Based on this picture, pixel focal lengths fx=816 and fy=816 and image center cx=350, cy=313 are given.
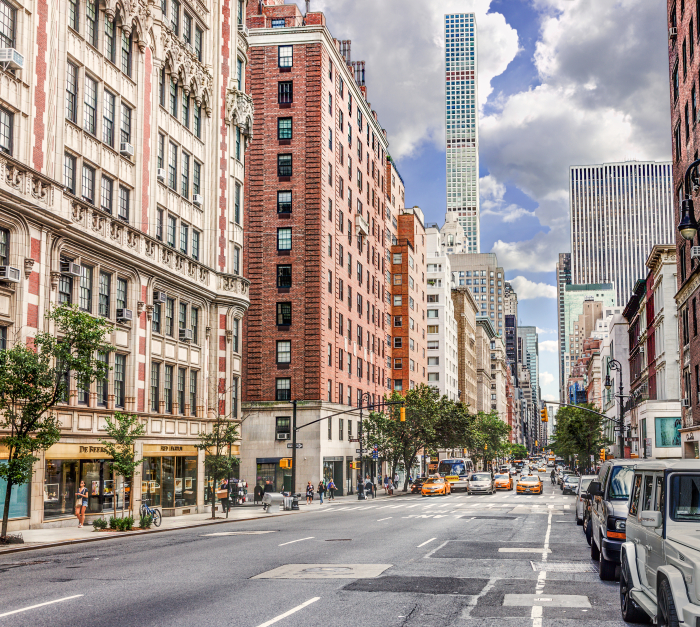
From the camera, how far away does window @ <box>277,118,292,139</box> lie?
6862cm

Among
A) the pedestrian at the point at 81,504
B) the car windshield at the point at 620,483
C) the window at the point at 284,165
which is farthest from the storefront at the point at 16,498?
the window at the point at 284,165

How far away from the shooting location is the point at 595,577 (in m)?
16.9

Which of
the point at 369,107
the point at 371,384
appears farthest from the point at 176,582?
the point at 369,107

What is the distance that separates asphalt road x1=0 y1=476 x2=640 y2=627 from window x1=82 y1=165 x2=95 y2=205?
15.7 m

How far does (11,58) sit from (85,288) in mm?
9893

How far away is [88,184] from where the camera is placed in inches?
1422

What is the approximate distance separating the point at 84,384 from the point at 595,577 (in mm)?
17670

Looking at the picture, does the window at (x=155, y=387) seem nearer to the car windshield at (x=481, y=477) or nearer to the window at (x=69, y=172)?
the window at (x=69, y=172)

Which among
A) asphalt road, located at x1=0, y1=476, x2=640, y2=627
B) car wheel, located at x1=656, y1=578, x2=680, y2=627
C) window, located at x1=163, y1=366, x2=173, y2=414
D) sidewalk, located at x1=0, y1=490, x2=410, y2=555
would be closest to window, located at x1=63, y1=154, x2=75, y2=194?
window, located at x1=163, y1=366, x2=173, y2=414

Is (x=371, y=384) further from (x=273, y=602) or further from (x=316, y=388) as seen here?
(x=273, y=602)

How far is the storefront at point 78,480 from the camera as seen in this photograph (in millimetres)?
32125

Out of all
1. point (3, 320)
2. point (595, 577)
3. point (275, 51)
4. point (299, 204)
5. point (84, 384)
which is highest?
point (275, 51)

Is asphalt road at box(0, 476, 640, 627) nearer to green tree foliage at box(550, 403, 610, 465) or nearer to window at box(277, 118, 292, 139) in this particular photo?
window at box(277, 118, 292, 139)

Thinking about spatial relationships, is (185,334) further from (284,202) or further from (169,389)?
(284,202)
